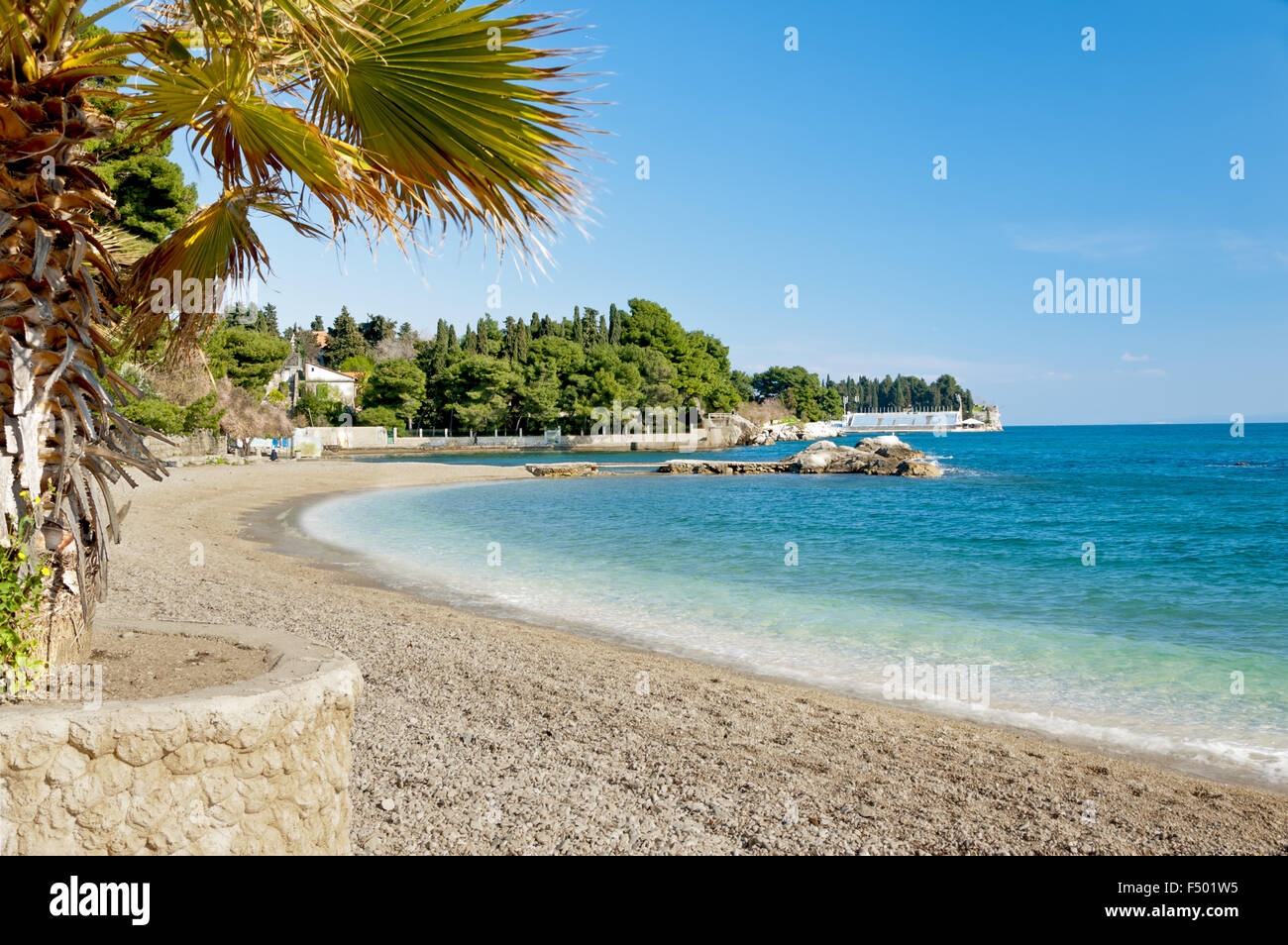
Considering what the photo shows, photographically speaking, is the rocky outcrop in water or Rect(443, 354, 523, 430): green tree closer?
the rocky outcrop in water

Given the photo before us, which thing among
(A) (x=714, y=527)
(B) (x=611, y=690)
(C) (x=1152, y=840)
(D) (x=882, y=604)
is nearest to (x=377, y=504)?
(A) (x=714, y=527)

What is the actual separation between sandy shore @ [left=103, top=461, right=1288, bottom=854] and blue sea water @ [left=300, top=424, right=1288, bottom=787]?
1227 mm

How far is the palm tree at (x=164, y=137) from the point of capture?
121 inches

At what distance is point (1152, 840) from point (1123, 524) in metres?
24.8

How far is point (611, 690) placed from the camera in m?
7.41

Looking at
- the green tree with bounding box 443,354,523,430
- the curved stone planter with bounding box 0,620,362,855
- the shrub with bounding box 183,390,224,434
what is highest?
the green tree with bounding box 443,354,523,430

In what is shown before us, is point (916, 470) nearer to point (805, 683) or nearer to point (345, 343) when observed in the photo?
point (805, 683)

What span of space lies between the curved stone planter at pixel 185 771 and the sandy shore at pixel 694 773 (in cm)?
109

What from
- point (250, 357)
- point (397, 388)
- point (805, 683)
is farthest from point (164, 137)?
point (397, 388)

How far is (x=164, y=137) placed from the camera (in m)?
3.98

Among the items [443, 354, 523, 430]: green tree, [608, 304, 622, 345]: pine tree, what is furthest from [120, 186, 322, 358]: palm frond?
[608, 304, 622, 345]: pine tree

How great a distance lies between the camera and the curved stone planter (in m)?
2.56

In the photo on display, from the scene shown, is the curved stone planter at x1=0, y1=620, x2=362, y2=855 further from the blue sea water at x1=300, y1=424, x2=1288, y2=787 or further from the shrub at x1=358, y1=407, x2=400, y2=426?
the shrub at x1=358, y1=407, x2=400, y2=426
